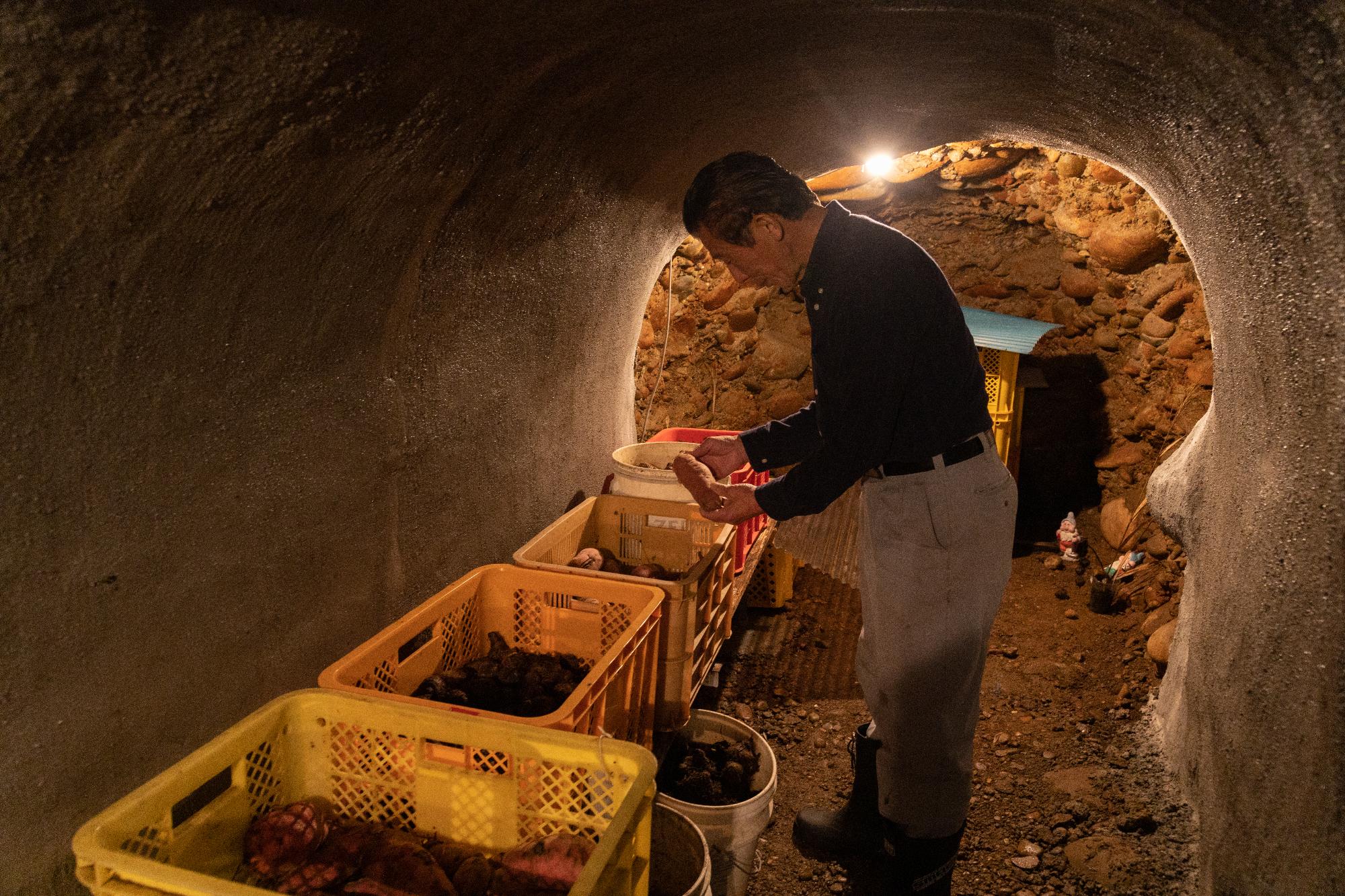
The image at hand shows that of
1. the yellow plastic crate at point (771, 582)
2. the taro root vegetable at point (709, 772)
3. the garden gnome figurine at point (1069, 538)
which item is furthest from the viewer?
the garden gnome figurine at point (1069, 538)

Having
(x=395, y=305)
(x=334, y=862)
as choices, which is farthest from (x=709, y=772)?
(x=395, y=305)

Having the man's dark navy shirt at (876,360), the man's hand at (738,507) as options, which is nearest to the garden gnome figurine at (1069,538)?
the man's dark navy shirt at (876,360)

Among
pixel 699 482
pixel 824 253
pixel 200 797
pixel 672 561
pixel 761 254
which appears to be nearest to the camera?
pixel 200 797

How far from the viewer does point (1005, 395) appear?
5.45 m

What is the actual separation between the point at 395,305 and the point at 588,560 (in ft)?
4.09

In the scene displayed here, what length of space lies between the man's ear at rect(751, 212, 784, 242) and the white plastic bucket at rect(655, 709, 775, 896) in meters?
1.63

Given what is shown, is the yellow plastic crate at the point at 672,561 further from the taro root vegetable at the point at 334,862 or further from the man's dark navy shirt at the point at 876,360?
the taro root vegetable at the point at 334,862

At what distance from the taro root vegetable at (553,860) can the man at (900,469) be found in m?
1.06

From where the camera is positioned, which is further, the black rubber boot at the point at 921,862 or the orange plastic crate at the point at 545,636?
the black rubber boot at the point at 921,862

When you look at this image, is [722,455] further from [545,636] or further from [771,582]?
[771,582]

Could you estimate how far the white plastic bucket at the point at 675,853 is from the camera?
211cm

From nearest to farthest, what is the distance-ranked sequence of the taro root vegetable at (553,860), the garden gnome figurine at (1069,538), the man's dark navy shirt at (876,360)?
the taro root vegetable at (553,860) < the man's dark navy shirt at (876,360) < the garden gnome figurine at (1069,538)

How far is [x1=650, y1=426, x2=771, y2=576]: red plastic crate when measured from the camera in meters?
3.57

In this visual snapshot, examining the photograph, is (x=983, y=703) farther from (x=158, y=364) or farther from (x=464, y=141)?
(x=158, y=364)
